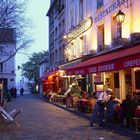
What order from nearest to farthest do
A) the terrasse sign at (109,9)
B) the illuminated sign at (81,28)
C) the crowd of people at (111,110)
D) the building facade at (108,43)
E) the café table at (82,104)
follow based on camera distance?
1. the crowd of people at (111,110)
2. the building facade at (108,43)
3. the terrasse sign at (109,9)
4. the café table at (82,104)
5. the illuminated sign at (81,28)

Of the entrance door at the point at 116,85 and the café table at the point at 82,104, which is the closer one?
the entrance door at the point at 116,85

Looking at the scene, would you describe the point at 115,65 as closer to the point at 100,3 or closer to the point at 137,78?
the point at 137,78

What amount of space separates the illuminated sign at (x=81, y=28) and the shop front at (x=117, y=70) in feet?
12.4

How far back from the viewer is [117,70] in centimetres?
1625

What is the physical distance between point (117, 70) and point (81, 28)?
15.4m

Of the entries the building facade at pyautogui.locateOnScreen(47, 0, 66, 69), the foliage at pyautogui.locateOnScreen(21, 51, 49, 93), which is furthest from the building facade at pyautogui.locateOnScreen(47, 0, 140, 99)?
the foliage at pyautogui.locateOnScreen(21, 51, 49, 93)

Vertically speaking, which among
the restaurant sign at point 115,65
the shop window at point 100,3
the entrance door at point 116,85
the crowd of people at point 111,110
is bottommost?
the crowd of people at point 111,110

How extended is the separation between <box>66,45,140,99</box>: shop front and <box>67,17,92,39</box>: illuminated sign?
377cm

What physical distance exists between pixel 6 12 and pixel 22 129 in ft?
54.8

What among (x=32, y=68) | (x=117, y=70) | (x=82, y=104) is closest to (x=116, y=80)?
(x=82, y=104)

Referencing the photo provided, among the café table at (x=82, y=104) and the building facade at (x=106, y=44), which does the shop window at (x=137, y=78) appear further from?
the café table at (x=82, y=104)

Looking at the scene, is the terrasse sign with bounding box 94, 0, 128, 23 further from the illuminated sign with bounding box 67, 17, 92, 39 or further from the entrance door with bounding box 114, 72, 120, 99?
the entrance door with bounding box 114, 72, 120, 99

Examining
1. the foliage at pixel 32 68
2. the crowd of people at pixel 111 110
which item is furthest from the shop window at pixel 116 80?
the foliage at pixel 32 68

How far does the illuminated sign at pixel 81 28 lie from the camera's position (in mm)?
28703
